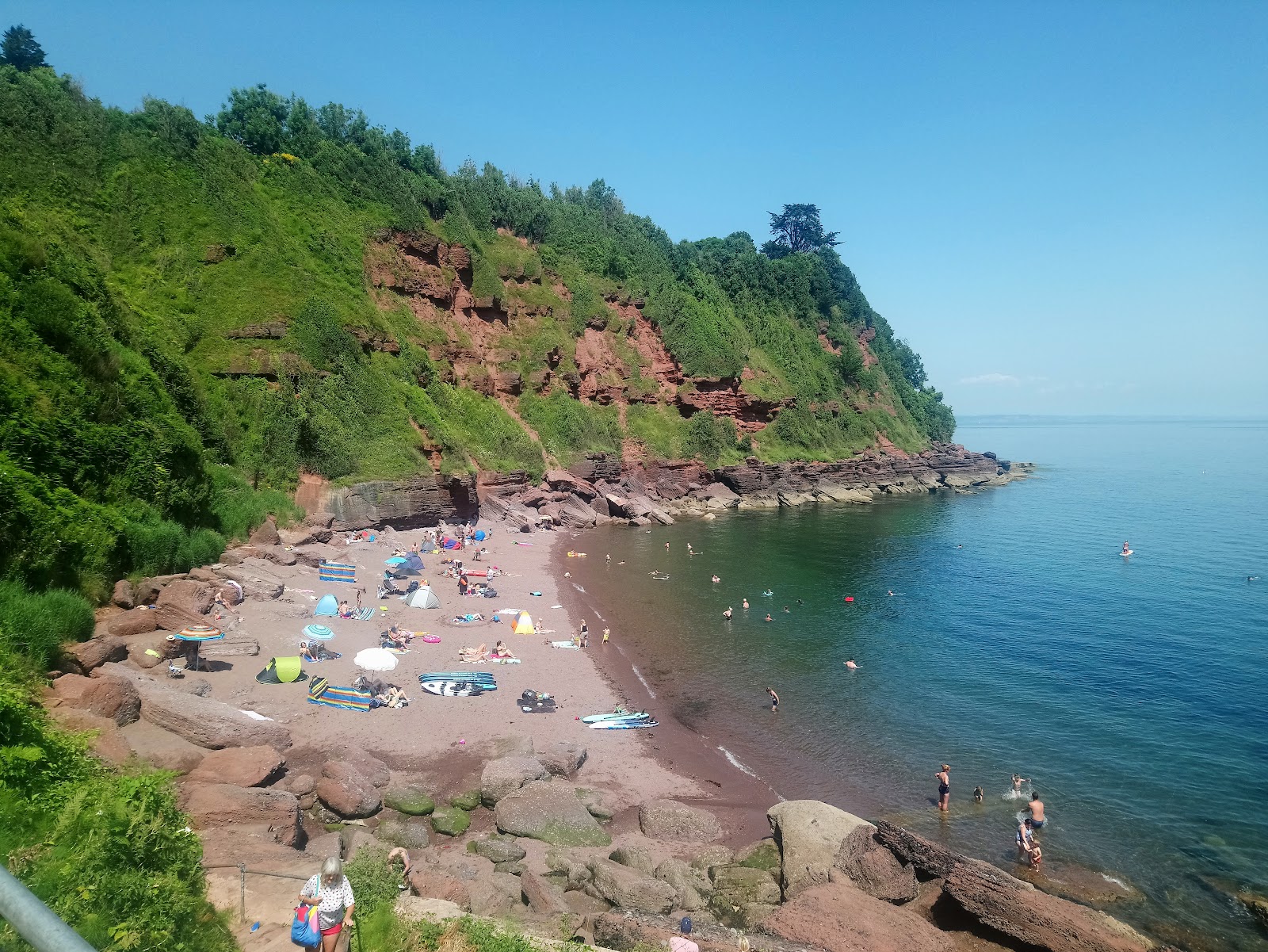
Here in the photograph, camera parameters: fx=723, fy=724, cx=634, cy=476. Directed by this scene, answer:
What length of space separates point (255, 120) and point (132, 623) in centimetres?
4810

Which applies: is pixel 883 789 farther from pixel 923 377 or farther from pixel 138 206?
pixel 923 377

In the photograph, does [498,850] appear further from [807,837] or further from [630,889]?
[807,837]

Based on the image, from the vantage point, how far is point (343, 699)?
20438 mm

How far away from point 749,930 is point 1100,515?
223 feet

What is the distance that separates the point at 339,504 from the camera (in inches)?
1524

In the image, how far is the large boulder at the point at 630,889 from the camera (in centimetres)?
1366

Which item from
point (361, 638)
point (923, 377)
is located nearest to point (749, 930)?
point (361, 638)

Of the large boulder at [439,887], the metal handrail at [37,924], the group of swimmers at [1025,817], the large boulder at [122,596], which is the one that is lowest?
the group of swimmers at [1025,817]

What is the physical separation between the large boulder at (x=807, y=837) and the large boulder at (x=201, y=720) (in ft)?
38.1

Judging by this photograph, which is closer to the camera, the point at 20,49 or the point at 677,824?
the point at 677,824

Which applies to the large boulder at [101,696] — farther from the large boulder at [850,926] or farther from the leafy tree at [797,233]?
the leafy tree at [797,233]

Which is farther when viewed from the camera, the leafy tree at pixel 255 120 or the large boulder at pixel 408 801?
the leafy tree at pixel 255 120

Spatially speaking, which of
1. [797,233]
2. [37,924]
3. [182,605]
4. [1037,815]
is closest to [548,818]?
[1037,815]

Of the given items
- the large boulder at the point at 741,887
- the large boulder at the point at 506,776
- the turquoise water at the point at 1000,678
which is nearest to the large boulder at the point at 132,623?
the large boulder at the point at 506,776
